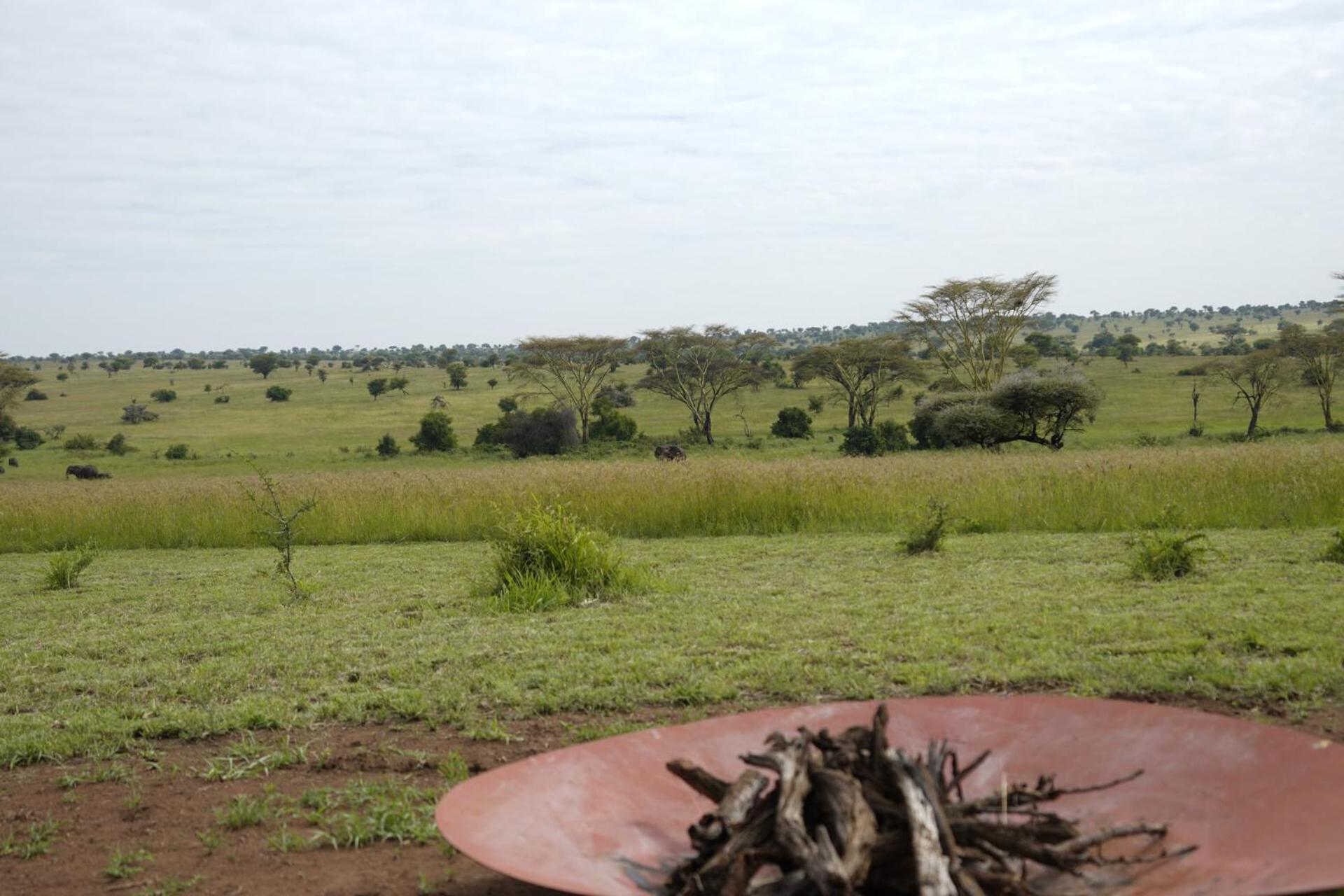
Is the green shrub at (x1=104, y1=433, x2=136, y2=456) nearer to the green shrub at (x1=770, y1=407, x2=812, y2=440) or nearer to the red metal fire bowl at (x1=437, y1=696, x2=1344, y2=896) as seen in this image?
the green shrub at (x1=770, y1=407, x2=812, y2=440)

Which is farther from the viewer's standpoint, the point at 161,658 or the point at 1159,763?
the point at 161,658

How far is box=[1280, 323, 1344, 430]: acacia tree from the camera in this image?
3666 centimetres

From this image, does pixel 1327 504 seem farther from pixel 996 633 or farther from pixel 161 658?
pixel 161 658

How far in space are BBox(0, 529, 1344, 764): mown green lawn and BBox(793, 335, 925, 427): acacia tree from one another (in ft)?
107

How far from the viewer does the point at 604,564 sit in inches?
332

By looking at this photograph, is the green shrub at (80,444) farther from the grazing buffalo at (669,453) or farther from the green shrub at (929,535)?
the green shrub at (929,535)

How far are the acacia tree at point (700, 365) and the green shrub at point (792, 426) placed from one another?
3.67m

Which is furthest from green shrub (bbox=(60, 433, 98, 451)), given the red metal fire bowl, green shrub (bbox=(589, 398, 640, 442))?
the red metal fire bowl

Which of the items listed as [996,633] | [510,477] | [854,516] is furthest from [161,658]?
[510,477]

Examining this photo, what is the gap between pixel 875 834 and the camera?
248 cm

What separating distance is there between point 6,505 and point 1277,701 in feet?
57.7

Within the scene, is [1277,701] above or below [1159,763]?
below

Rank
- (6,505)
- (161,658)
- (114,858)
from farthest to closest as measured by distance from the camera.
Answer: (6,505) → (161,658) → (114,858)

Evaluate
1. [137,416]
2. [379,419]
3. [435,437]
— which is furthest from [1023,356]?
[137,416]
